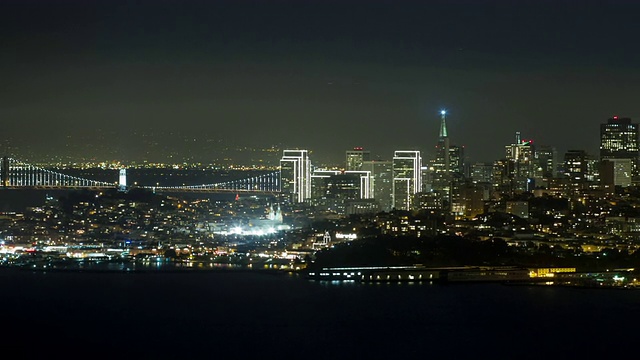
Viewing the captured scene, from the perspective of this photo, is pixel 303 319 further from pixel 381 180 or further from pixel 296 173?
pixel 296 173

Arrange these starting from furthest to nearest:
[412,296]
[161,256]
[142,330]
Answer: [161,256] < [412,296] < [142,330]

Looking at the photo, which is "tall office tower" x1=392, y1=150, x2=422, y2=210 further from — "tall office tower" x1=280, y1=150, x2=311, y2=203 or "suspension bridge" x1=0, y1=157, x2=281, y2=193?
"suspension bridge" x1=0, y1=157, x2=281, y2=193

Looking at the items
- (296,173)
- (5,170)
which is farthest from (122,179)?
(296,173)

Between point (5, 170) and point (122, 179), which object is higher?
point (5, 170)

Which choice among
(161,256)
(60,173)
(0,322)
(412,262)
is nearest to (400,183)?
(60,173)

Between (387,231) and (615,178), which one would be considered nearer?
(387,231)

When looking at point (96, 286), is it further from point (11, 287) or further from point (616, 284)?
point (616, 284)
